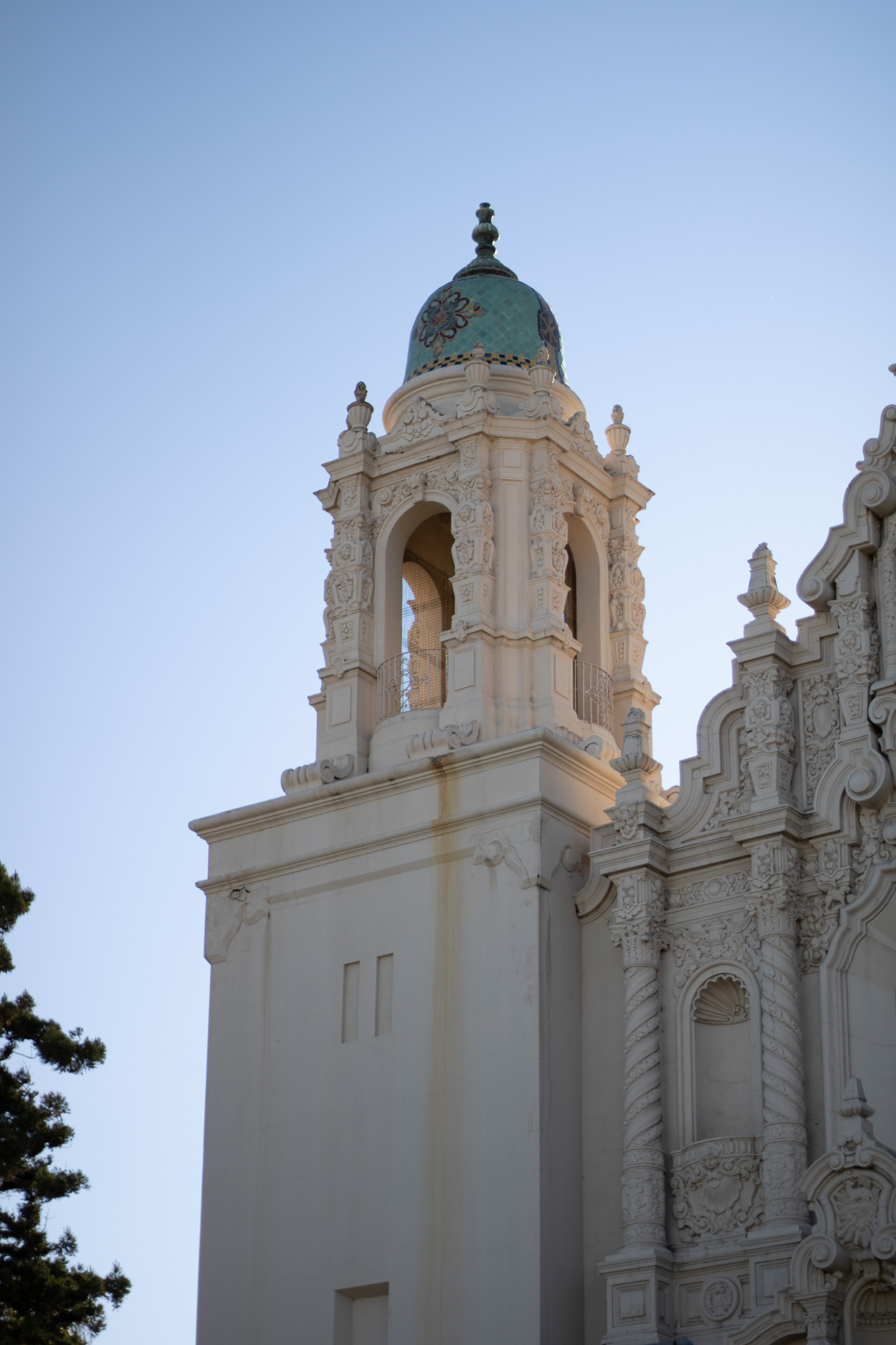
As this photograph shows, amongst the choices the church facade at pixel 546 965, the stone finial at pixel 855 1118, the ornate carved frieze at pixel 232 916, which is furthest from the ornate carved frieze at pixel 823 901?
the ornate carved frieze at pixel 232 916

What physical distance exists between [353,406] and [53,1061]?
7.87 m

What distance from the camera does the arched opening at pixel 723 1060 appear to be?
1931cm

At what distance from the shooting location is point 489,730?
2152 cm

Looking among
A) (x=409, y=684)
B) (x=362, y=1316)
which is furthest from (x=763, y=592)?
(x=362, y=1316)

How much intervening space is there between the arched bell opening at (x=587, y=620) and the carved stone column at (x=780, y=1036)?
3.75 metres

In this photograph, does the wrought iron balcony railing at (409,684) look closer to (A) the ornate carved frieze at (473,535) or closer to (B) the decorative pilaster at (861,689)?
(A) the ornate carved frieze at (473,535)

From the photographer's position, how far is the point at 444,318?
24.6 meters

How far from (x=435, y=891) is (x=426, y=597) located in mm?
4722

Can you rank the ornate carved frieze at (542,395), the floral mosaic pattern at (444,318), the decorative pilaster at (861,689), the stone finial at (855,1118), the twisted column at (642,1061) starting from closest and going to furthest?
the stone finial at (855,1118) → the twisted column at (642,1061) → the decorative pilaster at (861,689) → the ornate carved frieze at (542,395) → the floral mosaic pattern at (444,318)

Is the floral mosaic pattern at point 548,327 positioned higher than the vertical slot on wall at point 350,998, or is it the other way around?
the floral mosaic pattern at point 548,327

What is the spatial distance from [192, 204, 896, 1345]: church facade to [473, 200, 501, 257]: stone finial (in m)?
2.71

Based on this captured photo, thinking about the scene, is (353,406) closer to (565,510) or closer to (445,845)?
(565,510)

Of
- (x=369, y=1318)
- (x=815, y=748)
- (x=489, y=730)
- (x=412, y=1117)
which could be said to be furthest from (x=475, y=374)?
(x=369, y=1318)

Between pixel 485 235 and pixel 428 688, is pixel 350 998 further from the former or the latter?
pixel 485 235
